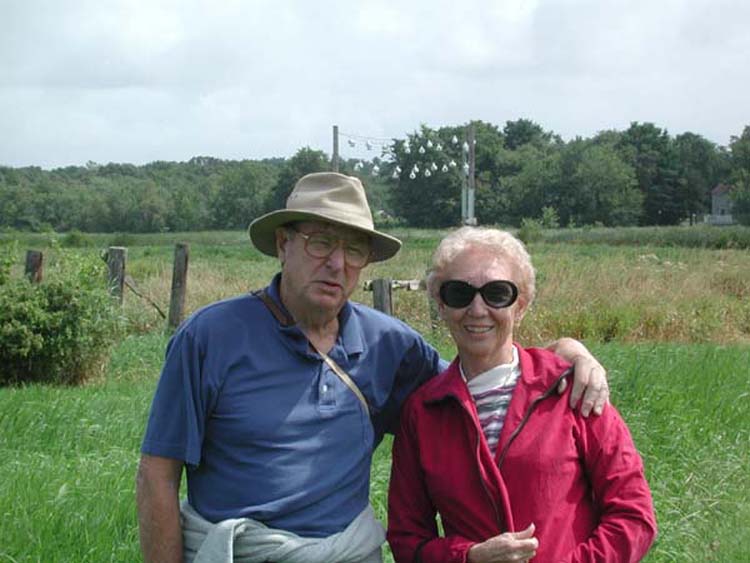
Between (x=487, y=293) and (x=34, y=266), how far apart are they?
972 cm

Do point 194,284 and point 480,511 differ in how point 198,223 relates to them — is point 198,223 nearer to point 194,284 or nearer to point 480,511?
point 194,284

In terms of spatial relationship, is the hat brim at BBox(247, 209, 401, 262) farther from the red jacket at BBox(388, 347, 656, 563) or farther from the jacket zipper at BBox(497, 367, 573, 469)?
the jacket zipper at BBox(497, 367, 573, 469)

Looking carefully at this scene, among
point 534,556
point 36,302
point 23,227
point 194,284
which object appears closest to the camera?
point 534,556

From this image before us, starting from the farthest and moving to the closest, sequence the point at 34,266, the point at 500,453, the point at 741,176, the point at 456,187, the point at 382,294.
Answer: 1. the point at 741,176
2. the point at 456,187
3. the point at 34,266
4. the point at 382,294
5. the point at 500,453

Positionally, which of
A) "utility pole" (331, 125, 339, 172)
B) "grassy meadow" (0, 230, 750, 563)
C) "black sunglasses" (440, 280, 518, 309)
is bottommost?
"grassy meadow" (0, 230, 750, 563)

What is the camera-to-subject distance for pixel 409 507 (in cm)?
270

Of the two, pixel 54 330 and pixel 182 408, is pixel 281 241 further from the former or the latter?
pixel 54 330

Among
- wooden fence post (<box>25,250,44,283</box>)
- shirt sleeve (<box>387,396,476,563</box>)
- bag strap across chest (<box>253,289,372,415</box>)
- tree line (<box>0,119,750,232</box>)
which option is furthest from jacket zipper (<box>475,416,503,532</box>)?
tree line (<box>0,119,750,232</box>)

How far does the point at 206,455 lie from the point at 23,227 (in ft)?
239

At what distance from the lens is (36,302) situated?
10297mm

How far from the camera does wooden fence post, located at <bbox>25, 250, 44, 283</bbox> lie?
36.9 ft

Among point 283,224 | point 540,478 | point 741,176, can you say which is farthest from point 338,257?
point 741,176

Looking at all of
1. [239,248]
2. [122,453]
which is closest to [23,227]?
[239,248]

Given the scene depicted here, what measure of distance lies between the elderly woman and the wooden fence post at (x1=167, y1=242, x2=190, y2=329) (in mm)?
10988
